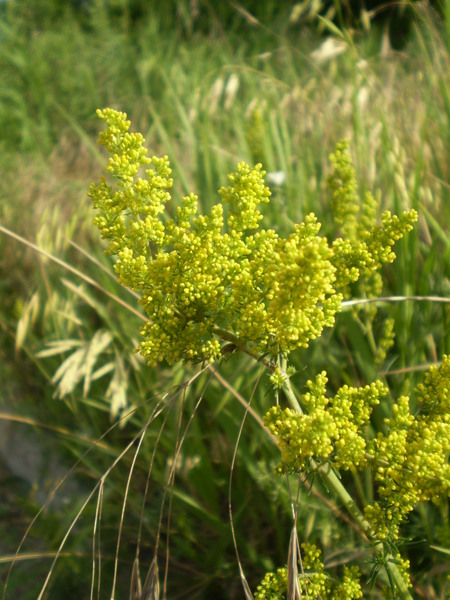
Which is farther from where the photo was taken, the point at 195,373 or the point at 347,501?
the point at 195,373

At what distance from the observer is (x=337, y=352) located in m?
2.00

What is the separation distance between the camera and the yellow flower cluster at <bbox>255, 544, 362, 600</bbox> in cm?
110

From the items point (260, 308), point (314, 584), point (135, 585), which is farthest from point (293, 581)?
point (260, 308)

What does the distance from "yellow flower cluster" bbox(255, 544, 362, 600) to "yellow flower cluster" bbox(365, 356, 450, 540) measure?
0.12 metres

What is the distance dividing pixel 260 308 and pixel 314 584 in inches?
20.2

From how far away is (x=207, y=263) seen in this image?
3.28 ft

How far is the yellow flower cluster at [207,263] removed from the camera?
984 millimetres

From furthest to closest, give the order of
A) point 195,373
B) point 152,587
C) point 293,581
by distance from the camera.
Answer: point 195,373 → point 152,587 → point 293,581

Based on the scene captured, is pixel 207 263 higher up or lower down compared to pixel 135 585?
higher up

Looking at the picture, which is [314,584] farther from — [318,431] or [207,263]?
[207,263]

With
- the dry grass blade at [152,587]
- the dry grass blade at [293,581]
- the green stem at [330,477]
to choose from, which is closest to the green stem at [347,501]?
the green stem at [330,477]

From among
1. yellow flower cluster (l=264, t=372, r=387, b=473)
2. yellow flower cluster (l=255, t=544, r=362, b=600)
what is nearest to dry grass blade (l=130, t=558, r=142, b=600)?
yellow flower cluster (l=255, t=544, r=362, b=600)

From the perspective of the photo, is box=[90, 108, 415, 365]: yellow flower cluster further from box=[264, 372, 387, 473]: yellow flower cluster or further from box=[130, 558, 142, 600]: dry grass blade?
box=[130, 558, 142, 600]: dry grass blade

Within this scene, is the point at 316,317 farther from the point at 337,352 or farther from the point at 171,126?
the point at 171,126
